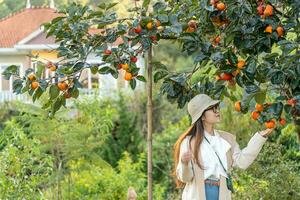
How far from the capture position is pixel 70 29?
4270 millimetres

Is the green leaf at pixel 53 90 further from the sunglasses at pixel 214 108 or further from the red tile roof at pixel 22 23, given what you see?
the red tile roof at pixel 22 23

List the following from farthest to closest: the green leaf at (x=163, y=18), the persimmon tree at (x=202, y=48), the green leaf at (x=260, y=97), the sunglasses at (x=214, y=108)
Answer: the sunglasses at (x=214, y=108) → the green leaf at (x=163, y=18) → the persimmon tree at (x=202, y=48) → the green leaf at (x=260, y=97)

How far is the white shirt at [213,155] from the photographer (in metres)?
4.38

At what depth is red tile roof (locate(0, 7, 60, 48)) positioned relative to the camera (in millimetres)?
19672

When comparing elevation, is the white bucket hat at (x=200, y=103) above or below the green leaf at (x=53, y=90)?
below

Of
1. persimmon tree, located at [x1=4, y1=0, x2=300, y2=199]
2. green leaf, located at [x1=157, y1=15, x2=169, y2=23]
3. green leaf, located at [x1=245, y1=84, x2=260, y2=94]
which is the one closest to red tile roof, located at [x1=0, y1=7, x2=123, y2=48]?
persimmon tree, located at [x1=4, y1=0, x2=300, y2=199]

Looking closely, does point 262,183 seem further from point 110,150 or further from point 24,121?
point 110,150

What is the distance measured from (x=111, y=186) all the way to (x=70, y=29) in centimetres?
469

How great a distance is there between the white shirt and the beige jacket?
1.1 inches

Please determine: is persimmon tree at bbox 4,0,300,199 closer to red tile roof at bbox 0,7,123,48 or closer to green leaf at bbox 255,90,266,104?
green leaf at bbox 255,90,266,104

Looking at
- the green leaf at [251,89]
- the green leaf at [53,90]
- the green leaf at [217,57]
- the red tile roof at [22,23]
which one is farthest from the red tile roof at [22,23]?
the green leaf at [251,89]

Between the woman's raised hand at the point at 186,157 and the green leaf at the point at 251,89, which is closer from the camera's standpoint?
the green leaf at the point at 251,89

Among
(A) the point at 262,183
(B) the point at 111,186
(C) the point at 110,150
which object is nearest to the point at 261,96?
(A) the point at 262,183

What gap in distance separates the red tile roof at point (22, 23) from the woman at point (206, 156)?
1545 cm
